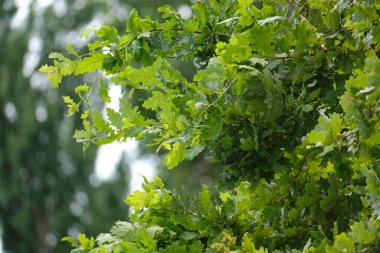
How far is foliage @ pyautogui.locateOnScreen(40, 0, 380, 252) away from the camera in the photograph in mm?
2025

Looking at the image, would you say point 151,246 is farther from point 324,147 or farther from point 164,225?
point 324,147

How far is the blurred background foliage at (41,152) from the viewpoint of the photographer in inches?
584

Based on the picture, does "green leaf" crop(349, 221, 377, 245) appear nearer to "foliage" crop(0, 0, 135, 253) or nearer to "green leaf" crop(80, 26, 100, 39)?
"green leaf" crop(80, 26, 100, 39)

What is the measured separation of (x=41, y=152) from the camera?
15.5 meters

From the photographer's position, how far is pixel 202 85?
80.9 inches

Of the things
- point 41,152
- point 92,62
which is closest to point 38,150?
point 41,152

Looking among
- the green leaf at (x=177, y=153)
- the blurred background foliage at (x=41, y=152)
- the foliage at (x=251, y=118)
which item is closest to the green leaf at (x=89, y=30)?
the foliage at (x=251, y=118)

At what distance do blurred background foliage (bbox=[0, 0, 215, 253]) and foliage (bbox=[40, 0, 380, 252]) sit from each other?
12181 millimetres

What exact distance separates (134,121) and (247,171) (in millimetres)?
361

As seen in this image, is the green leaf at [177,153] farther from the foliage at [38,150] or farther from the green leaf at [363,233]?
the foliage at [38,150]

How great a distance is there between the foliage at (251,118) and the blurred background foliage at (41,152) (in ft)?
40.0

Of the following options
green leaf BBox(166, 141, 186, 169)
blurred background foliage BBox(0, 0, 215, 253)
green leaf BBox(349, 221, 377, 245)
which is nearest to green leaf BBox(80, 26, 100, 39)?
green leaf BBox(166, 141, 186, 169)

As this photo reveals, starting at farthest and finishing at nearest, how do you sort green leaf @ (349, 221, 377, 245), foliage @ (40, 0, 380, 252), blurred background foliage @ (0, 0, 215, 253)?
1. blurred background foliage @ (0, 0, 215, 253)
2. foliage @ (40, 0, 380, 252)
3. green leaf @ (349, 221, 377, 245)

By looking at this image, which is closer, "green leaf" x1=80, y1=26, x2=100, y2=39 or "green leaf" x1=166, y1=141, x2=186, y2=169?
"green leaf" x1=166, y1=141, x2=186, y2=169
